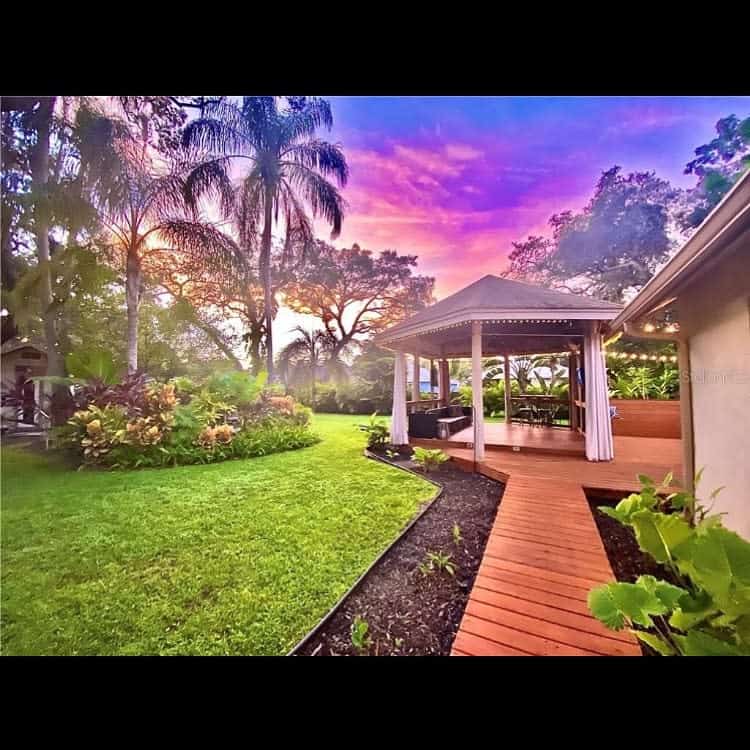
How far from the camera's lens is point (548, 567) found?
140cm

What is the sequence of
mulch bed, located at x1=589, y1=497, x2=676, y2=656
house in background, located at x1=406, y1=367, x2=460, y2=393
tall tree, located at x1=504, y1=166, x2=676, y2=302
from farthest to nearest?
house in background, located at x1=406, y1=367, x2=460, y2=393, tall tree, located at x1=504, y1=166, x2=676, y2=302, mulch bed, located at x1=589, y1=497, x2=676, y2=656

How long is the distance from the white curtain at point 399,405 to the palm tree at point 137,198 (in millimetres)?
1732

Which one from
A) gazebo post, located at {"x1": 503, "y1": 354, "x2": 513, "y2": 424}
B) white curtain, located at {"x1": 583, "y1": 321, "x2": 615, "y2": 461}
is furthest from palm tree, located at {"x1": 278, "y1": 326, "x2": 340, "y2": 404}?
gazebo post, located at {"x1": 503, "y1": 354, "x2": 513, "y2": 424}

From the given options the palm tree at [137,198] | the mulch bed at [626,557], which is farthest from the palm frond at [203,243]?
the mulch bed at [626,557]

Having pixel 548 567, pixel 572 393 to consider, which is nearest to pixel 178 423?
pixel 548 567

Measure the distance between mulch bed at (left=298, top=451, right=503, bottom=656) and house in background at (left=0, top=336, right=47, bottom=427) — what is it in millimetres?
1899

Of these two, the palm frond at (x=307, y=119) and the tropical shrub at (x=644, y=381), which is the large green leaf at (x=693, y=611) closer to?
the tropical shrub at (x=644, y=381)

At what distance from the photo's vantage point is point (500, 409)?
4855 mm

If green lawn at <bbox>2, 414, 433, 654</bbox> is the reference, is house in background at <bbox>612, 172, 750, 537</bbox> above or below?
above

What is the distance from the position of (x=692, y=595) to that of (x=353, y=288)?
2.05 metres

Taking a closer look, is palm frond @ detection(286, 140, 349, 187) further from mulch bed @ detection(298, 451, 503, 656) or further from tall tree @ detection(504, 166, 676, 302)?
mulch bed @ detection(298, 451, 503, 656)

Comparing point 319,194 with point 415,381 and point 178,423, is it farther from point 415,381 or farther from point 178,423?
Result: point 415,381

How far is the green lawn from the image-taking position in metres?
1.27
